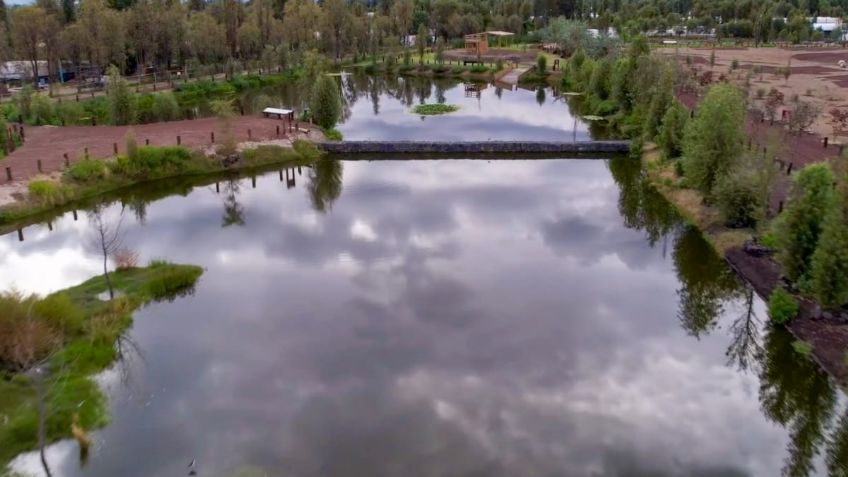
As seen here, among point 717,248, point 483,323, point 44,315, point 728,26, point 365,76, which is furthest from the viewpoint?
point 728,26

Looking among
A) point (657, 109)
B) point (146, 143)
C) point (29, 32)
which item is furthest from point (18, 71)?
point (657, 109)

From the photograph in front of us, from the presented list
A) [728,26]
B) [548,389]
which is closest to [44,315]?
[548,389]

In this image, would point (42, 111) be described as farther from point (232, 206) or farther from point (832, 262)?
point (832, 262)

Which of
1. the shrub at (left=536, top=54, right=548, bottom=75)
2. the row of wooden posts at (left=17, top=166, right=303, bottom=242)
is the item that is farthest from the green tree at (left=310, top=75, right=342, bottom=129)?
the shrub at (left=536, top=54, right=548, bottom=75)

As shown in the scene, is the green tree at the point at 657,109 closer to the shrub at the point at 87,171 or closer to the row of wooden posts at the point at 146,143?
the row of wooden posts at the point at 146,143

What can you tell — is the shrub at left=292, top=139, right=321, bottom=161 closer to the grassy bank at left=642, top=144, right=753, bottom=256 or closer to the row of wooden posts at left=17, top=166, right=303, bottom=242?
the row of wooden posts at left=17, top=166, right=303, bottom=242

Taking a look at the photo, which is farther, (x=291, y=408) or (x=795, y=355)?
(x=795, y=355)

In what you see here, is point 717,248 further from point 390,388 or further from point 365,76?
point 365,76
